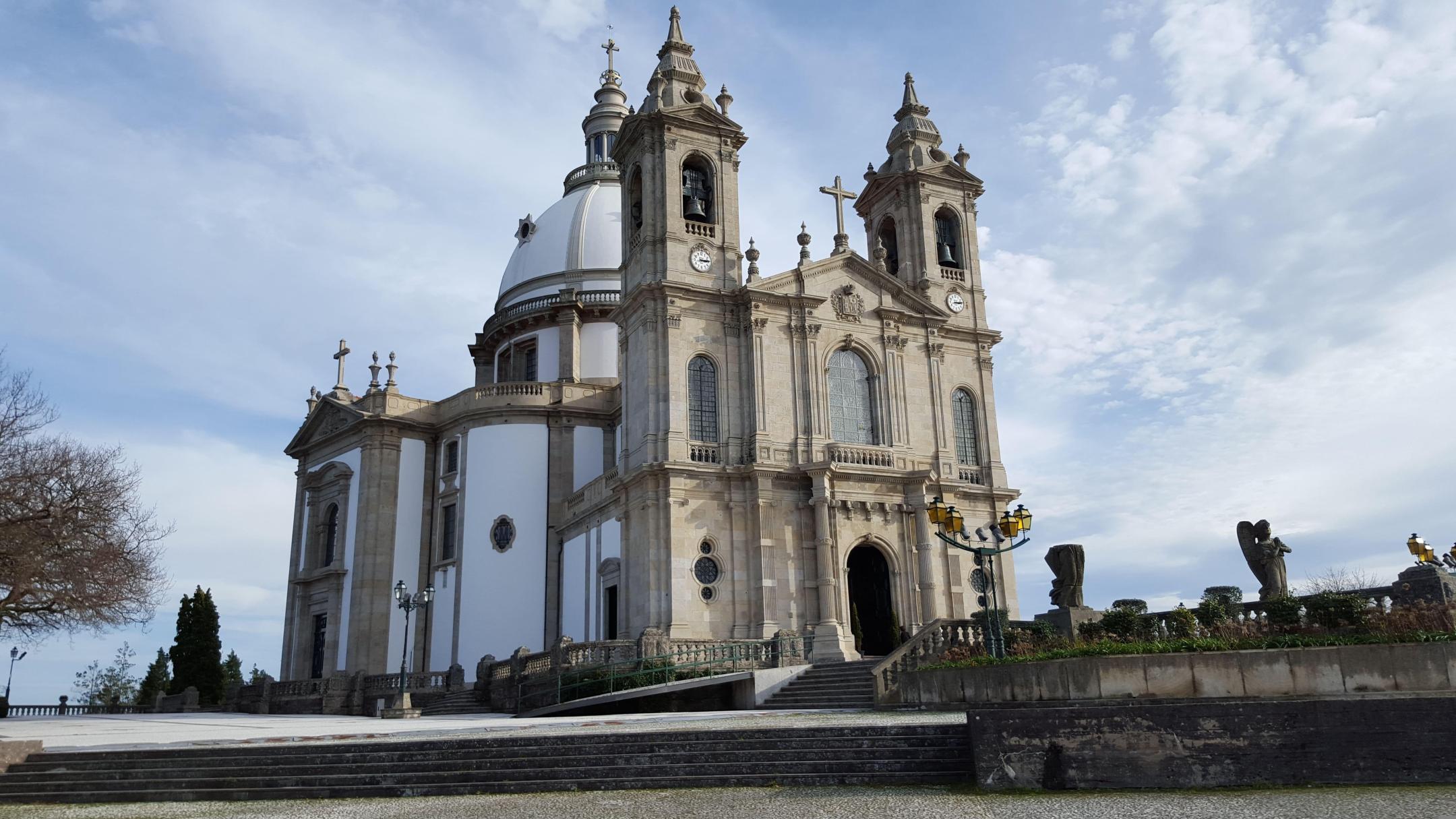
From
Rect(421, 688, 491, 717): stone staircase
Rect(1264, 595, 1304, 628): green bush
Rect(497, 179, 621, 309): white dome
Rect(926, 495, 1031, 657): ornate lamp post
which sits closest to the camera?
Rect(1264, 595, 1304, 628): green bush

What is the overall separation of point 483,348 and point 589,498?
51.4ft

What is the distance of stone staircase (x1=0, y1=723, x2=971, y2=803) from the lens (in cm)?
1269

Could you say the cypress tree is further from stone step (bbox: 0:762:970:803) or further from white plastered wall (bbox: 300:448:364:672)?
stone step (bbox: 0:762:970:803)

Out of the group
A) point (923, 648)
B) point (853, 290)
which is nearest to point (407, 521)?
point (853, 290)

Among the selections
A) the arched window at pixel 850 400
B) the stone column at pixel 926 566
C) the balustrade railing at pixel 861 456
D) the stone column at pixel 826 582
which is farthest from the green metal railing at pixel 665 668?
the arched window at pixel 850 400

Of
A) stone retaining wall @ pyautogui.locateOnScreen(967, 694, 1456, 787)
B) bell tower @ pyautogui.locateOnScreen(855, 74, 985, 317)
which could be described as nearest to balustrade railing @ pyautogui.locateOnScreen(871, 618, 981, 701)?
stone retaining wall @ pyautogui.locateOnScreen(967, 694, 1456, 787)

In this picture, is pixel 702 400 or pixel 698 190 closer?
pixel 702 400

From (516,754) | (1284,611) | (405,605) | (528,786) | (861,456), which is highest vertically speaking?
(861,456)

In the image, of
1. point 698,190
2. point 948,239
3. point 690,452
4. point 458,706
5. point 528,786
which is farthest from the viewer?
point 948,239

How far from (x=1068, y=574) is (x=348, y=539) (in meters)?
28.8

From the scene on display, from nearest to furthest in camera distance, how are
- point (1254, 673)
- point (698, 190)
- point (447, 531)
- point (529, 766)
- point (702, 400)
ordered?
point (529, 766)
point (1254, 673)
point (702, 400)
point (698, 190)
point (447, 531)

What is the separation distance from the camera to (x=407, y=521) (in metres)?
40.9

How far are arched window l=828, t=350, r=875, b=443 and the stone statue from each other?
1277 cm

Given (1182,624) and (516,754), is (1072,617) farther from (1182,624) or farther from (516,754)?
(516,754)
